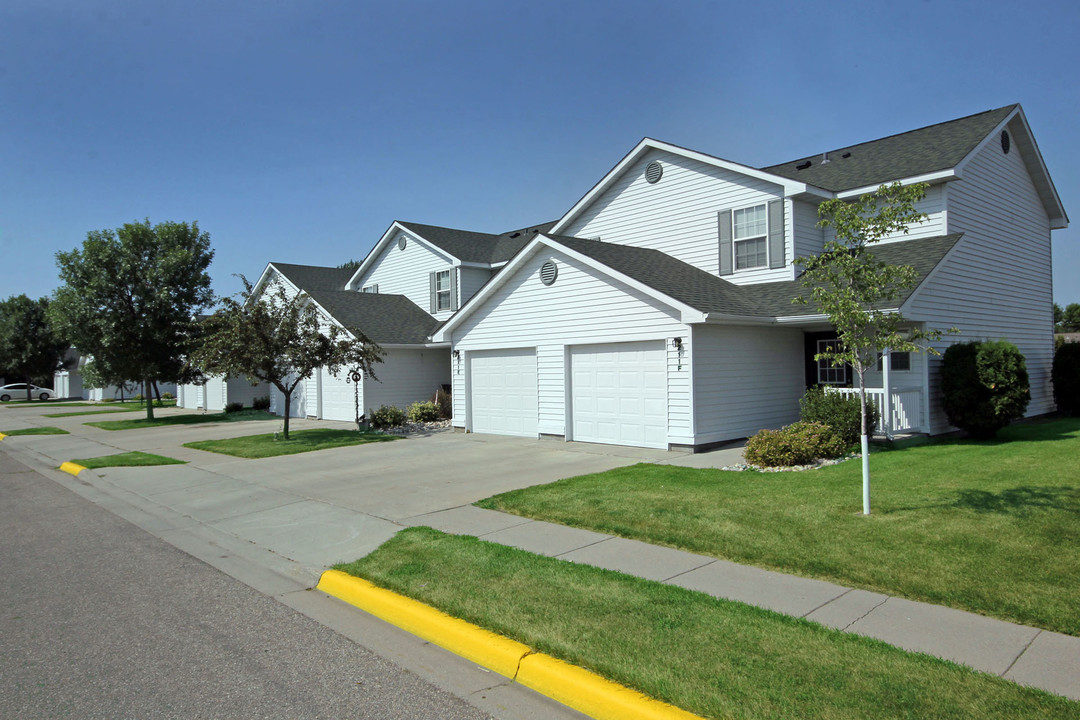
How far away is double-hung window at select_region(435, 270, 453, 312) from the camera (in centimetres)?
2670

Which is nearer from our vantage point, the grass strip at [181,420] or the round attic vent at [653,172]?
Answer: the round attic vent at [653,172]

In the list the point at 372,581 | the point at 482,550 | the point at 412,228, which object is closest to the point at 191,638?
the point at 372,581

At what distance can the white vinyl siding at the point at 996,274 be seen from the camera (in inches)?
619

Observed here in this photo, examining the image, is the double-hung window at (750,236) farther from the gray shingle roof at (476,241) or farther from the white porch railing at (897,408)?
the gray shingle roof at (476,241)

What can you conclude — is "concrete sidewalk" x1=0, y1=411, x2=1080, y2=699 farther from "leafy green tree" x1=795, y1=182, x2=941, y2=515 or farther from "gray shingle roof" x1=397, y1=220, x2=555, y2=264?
"gray shingle roof" x1=397, y1=220, x2=555, y2=264

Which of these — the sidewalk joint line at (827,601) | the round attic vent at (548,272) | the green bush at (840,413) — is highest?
the round attic vent at (548,272)

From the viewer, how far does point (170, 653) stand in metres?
5.24

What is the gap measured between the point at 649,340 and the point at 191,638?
11020 millimetres

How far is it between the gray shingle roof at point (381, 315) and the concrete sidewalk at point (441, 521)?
246 inches

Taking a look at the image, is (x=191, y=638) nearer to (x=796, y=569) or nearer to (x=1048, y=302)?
(x=796, y=569)

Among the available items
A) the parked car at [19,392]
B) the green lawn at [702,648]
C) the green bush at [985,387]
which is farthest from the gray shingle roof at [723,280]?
the parked car at [19,392]

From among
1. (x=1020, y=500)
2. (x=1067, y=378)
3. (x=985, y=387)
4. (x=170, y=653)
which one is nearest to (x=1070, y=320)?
(x=1067, y=378)

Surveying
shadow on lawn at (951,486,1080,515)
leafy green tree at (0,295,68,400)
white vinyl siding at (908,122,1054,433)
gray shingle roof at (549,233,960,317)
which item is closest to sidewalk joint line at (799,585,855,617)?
shadow on lawn at (951,486,1080,515)

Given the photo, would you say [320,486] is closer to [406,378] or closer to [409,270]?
[406,378]
